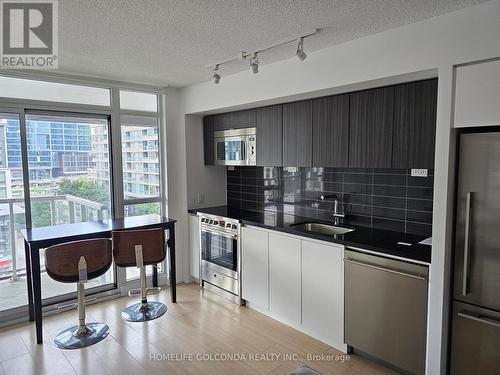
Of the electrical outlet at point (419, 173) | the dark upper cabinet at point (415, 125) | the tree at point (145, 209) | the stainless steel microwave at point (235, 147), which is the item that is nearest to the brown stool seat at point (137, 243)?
the tree at point (145, 209)

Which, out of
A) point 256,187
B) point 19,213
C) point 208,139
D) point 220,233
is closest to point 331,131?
point 256,187

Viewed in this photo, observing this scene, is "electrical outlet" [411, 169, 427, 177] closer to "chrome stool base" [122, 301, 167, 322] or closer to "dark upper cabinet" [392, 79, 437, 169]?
"dark upper cabinet" [392, 79, 437, 169]

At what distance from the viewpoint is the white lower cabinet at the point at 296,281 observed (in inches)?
113

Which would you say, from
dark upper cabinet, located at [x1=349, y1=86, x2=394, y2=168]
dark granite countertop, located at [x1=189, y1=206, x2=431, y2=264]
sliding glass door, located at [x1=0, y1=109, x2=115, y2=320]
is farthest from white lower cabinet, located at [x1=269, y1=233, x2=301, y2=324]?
sliding glass door, located at [x1=0, y1=109, x2=115, y2=320]

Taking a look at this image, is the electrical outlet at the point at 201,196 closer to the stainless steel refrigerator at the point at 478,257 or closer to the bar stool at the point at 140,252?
the bar stool at the point at 140,252

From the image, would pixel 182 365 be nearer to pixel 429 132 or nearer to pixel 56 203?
pixel 56 203

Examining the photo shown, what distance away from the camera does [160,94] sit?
4.36 m

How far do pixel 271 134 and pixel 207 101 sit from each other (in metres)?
0.96

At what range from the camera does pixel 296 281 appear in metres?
3.17

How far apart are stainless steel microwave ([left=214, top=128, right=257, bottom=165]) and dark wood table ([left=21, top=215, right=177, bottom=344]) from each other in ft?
3.44

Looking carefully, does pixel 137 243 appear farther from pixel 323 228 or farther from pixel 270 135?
pixel 323 228

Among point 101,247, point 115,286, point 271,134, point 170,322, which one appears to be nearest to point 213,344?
point 170,322

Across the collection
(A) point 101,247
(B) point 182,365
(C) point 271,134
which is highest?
(C) point 271,134

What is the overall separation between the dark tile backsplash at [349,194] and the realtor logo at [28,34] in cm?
254
